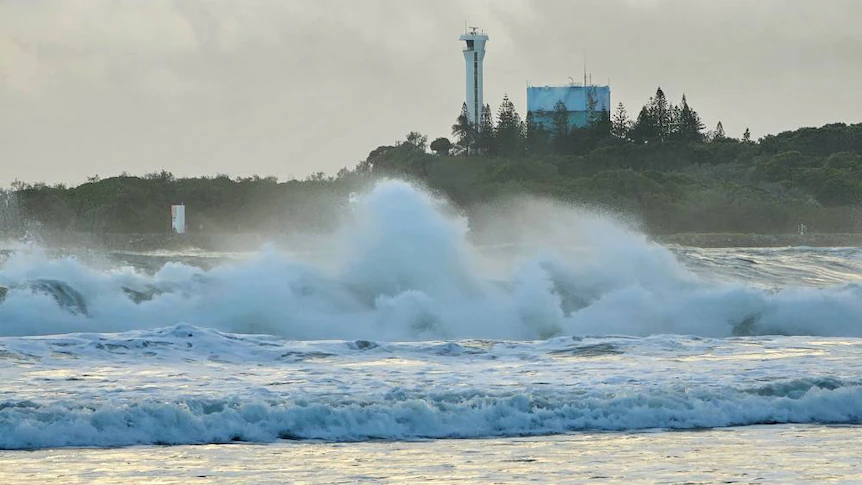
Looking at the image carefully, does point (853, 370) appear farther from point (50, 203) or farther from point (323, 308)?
point (50, 203)

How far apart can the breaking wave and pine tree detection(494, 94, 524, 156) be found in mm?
55658

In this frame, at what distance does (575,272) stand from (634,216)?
39918mm

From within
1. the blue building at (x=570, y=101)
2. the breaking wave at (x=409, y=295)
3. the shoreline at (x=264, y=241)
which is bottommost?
the breaking wave at (x=409, y=295)

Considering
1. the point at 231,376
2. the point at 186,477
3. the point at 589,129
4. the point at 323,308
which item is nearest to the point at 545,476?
the point at 186,477

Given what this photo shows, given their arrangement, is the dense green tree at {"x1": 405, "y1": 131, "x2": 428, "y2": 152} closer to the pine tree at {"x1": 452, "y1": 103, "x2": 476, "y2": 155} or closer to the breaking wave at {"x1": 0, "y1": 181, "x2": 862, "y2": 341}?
the pine tree at {"x1": 452, "y1": 103, "x2": 476, "y2": 155}

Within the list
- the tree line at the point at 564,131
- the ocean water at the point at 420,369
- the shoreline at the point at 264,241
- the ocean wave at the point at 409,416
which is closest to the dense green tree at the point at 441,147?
the tree line at the point at 564,131

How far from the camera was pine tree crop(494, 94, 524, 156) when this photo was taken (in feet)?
277

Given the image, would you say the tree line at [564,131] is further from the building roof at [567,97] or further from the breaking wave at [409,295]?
the breaking wave at [409,295]

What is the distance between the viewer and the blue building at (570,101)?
Answer: 9200 cm

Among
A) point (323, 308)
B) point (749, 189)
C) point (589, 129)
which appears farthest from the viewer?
point (589, 129)

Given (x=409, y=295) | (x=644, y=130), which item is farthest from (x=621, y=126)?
(x=409, y=295)

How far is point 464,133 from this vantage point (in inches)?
3388

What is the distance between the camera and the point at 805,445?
12492mm

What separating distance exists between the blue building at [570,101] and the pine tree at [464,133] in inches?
253
